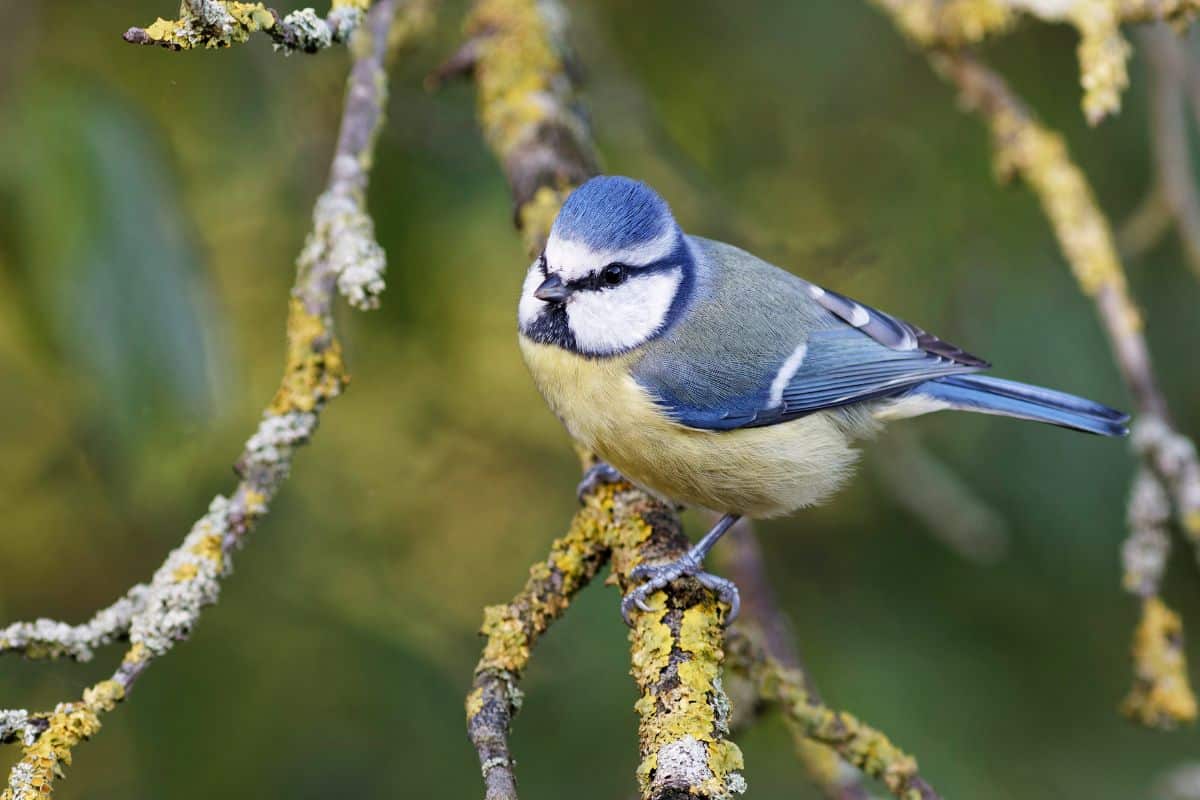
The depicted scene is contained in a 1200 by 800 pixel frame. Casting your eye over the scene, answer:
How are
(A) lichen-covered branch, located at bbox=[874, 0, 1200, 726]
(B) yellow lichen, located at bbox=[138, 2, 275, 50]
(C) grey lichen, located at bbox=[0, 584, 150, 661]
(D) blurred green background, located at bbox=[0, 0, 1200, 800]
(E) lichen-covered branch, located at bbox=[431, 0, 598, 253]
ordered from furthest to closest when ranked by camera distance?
1. (D) blurred green background, located at bbox=[0, 0, 1200, 800]
2. (E) lichen-covered branch, located at bbox=[431, 0, 598, 253]
3. (A) lichen-covered branch, located at bbox=[874, 0, 1200, 726]
4. (C) grey lichen, located at bbox=[0, 584, 150, 661]
5. (B) yellow lichen, located at bbox=[138, 2, 275, 50]

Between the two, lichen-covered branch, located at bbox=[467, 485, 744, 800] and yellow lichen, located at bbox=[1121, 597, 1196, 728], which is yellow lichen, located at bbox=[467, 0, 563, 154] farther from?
yellow lichen, located at bbox=[1121, 597, 1196, 728]

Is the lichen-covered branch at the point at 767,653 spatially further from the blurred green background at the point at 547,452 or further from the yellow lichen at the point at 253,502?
the yellow lichen at the point at 253,502

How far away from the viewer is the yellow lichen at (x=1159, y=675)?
155 cm

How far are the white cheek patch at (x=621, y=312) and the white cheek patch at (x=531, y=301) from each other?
0.06 metres

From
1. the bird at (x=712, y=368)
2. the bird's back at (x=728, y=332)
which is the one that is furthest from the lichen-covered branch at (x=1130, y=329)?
the bird's back at (x=728, y=332)

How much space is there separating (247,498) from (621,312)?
688mm

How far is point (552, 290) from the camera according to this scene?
171cm

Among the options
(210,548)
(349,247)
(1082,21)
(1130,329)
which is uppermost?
(1082,21)

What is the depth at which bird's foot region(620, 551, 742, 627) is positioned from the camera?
4.38ft

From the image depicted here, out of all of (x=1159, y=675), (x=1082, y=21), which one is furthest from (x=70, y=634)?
(x=1082, y=21)

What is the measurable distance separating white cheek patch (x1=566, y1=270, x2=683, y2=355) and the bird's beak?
0.03 meters

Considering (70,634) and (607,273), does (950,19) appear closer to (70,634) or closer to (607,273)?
(607,273)

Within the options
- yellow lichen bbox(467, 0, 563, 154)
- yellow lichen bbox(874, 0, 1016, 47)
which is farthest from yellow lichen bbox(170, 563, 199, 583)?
yellow lichen bbox(874, 0, 1016, 47)

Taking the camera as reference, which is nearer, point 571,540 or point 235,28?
point 235,28
